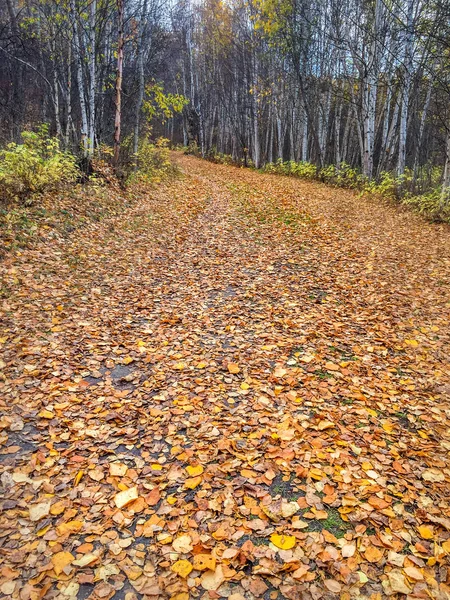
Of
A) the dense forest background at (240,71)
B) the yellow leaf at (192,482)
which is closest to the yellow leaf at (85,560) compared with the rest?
the yellow leaf at (192,482)

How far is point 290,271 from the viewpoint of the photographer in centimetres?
750

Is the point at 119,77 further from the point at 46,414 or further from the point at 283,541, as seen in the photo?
the point at 283,541

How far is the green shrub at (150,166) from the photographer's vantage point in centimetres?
1489

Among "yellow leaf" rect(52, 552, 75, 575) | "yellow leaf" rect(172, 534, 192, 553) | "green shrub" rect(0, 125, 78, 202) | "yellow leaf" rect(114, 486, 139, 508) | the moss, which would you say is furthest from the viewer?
"green shrub" rect(0, 125, 78, 202)

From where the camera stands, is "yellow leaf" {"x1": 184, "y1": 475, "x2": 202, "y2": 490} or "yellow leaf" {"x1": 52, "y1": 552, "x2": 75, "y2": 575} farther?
"yellow leaf" {"x1": 184, "y1": 475, "x2": 202, "y2": 490}

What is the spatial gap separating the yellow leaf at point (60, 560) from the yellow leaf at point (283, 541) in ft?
4.22

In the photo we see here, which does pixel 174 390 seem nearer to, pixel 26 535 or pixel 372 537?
pixel 26 535

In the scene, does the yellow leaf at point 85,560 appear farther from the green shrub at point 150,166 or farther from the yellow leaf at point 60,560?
the green shrub at point 150,166

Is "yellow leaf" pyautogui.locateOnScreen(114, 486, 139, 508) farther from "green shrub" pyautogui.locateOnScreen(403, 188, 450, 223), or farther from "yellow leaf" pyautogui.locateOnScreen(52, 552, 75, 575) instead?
"green shrub" pyautogui.locateOnScreen(403, 188, 450, 223)

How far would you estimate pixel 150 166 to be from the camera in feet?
54.6

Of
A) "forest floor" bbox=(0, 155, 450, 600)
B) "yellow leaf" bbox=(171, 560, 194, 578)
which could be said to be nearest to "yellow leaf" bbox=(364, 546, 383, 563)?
"forest floor" bbox=(0, 155, 450, 600)

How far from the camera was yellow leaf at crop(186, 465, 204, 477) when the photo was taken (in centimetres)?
299

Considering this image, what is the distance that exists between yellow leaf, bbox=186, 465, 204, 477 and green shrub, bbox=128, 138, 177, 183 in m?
12.0

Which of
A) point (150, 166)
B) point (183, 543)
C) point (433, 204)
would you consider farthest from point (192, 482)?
point (150, 166)
